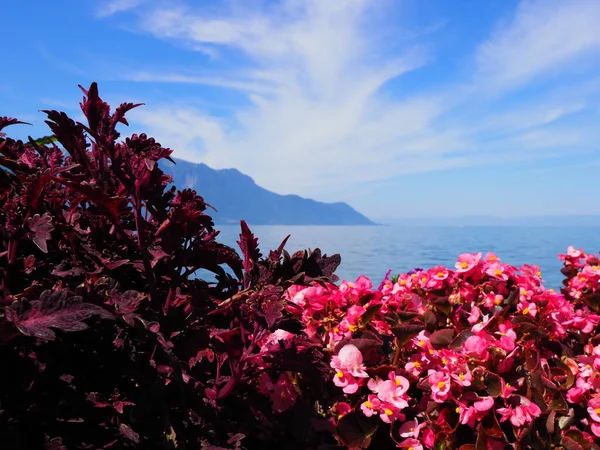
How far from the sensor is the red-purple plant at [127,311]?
54.6 inches

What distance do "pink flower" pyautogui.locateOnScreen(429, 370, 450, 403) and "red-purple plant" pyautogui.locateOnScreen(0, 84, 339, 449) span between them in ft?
1.39

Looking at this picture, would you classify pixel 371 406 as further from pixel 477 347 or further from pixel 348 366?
A: pixel 477 347

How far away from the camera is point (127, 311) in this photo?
4.27 ft

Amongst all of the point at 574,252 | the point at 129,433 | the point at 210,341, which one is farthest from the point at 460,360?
the point at 574,252

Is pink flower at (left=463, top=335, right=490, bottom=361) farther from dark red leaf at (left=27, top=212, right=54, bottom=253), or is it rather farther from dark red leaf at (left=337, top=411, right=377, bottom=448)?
dark red leaf at (left=27, top=212, right=54, bottom=253)

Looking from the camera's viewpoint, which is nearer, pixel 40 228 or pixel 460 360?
pixel 40 228

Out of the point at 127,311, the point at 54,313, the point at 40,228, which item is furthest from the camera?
the point at 40,228

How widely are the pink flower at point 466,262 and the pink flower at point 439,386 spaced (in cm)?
66

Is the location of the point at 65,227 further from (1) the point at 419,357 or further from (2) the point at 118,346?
(1) the point at 419,357

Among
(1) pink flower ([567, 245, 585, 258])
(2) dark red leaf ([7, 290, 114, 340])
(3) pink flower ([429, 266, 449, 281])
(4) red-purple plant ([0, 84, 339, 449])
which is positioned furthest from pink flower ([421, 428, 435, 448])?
(1) pink flower ([567, 245, 585, 258])

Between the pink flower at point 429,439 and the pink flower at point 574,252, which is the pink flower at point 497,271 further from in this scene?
the pink flower at point 574,252

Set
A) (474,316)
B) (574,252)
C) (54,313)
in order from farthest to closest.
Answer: (574,252)
(474,316)
(54,313)

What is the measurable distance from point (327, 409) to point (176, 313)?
0.80 m

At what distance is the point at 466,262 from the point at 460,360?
647mm
